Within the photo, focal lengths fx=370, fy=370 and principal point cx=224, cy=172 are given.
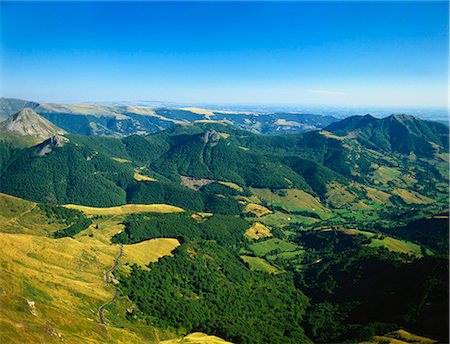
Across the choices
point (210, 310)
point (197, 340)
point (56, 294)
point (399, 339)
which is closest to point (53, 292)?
point (56, 294)

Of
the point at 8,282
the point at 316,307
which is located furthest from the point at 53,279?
the point at 316,307

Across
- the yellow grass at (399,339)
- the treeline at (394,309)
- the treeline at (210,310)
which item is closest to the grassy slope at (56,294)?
the treeline at (210,310)

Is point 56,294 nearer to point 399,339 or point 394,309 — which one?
point 399,339

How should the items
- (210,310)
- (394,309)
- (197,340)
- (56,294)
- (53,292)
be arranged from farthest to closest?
(210,310) → (394,309) → (197,340) → (53,292) → (56,294)

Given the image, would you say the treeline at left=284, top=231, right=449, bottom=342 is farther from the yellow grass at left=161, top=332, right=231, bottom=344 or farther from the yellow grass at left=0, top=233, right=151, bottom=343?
the yellow grass at left=0, top=233, right=151, bottom=343

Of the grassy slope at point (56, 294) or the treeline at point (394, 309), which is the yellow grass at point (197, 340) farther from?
the treeline at point (394, 309)

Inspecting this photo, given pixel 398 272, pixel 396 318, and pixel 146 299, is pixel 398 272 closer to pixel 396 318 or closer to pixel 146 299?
pixel 396 318

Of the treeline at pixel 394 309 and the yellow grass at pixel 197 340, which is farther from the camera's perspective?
the treeline at pixel 394 309

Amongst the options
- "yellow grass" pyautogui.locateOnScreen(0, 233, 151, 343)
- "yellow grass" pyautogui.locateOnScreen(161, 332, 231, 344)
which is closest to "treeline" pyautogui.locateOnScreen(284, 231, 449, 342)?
"yellow grass" pyautogui.locateOnScreen(161, 332, 231, 344)

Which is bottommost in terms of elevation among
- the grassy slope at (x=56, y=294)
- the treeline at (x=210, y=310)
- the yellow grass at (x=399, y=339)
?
the treeline at (x=210, y=310)

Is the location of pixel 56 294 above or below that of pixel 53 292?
below
